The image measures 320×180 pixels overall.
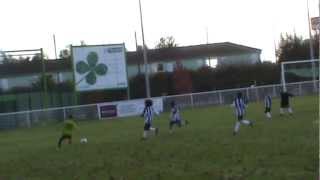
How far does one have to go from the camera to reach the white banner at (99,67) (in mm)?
55594

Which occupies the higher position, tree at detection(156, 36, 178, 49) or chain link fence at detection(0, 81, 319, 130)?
tree at detection(156, 36, 178, 49)

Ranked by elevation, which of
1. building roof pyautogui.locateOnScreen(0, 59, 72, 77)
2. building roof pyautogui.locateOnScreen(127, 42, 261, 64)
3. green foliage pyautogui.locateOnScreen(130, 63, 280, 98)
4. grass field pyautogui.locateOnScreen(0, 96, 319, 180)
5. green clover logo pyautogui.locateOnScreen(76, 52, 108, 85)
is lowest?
grass field pyautogui.locateOnScreen(0, 96, 319, 180)

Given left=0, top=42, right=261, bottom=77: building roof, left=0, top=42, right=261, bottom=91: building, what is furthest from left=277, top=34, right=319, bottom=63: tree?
left=0, top=42, right=261, bottom=77: building roof

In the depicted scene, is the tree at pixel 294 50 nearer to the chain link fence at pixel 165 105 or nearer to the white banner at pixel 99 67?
the chain link fence at pixel 165 105

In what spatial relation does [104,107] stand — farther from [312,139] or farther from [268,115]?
[312,139]

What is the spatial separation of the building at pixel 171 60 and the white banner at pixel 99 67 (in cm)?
2902

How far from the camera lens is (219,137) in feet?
78.8

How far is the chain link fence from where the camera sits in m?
49.2

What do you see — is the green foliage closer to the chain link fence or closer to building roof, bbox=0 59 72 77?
building roof, bbox=0 59 72 77

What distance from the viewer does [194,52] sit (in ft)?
346

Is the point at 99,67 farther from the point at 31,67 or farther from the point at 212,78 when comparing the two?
the point at 31,67

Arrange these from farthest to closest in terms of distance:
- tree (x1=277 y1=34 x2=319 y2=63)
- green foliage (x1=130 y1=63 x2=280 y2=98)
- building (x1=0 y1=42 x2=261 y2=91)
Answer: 1. building (x1=0 y1=42 x2=261 y2=91)
2. tree (x1=277 y1=34 x2=319 y2=63)
3. green foliage (x1=130 y1=63 x2=280 y2=98)

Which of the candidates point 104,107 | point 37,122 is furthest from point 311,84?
point 37,122

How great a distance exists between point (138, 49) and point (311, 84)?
42.0 m
